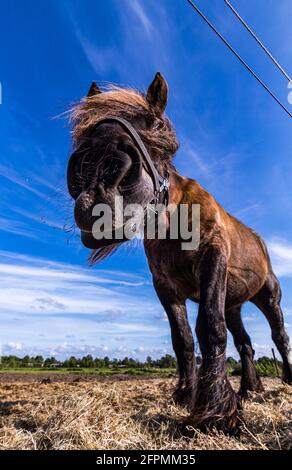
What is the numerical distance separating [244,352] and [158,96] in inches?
166

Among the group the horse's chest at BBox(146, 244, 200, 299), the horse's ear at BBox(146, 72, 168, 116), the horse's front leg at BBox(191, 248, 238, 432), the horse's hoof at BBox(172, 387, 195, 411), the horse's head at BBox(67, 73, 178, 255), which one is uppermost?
the horse's ear at BBox(146, 72, 168, 116)

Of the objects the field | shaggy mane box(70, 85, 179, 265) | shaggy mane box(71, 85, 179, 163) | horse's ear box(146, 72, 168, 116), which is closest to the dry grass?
the field

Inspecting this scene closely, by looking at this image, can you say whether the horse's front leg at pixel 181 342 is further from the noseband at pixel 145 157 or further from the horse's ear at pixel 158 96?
the horse's ear at pixel 158 96

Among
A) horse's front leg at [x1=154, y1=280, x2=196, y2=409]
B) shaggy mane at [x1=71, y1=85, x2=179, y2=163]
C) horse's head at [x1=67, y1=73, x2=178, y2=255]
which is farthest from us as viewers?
horse's front leg at [x1=154, y1=280, x2=196, y2=409]

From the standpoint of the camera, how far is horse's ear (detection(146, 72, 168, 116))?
358cm

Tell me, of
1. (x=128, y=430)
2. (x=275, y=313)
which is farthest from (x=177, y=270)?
(x=275, y=313)

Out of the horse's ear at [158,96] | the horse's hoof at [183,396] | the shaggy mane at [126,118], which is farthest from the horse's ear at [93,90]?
the horse's hoof at [183,396]

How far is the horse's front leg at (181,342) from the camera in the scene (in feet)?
12.2

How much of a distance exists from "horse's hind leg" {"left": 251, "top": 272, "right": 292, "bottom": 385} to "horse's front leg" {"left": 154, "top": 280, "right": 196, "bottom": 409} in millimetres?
2491

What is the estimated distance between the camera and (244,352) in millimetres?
5801

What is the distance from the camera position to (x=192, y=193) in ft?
12.9

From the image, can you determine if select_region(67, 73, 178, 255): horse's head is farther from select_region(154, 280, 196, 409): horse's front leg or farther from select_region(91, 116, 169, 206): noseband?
select_region(154, 280, 196, 409): horse's front leg

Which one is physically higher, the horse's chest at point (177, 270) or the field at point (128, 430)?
the horse's chest at point (177, 270)

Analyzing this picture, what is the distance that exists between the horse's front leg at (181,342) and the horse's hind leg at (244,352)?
2.04m
